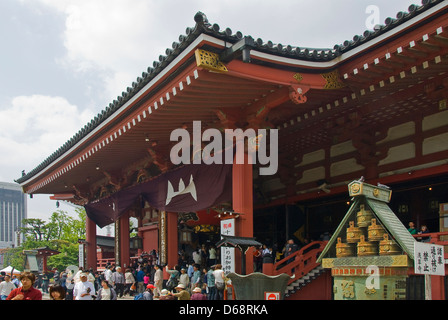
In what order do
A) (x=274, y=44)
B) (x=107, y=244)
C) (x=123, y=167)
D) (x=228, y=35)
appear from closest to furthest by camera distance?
(x=228, y=35) → (x=274, y=44) → (x=123, y=167) → (x=107, y=244)

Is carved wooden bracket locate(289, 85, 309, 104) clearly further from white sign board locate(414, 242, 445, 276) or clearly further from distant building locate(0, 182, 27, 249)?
distant building locate(0, 182, 27, 249)

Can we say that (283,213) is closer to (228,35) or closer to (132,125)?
(132,125)

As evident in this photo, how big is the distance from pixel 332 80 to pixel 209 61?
293 centimetres

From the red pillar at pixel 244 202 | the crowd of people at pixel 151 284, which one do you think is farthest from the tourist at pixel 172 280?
the red pillar at pixel 244 202

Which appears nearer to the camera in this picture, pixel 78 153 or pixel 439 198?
pixel 439 198

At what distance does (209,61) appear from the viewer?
887 centimetres

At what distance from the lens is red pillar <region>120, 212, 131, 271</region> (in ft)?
66.9

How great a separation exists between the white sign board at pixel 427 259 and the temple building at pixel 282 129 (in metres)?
1.18

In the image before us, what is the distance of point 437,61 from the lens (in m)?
9.09

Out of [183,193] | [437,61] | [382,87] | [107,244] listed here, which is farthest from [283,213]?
[107,244]

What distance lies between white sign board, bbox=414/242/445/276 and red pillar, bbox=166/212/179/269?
1014 centimetres

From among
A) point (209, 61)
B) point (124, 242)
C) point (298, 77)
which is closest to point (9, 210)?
point (124, 242)

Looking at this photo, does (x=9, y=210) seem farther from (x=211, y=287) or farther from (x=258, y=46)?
(x=258, y=46)
